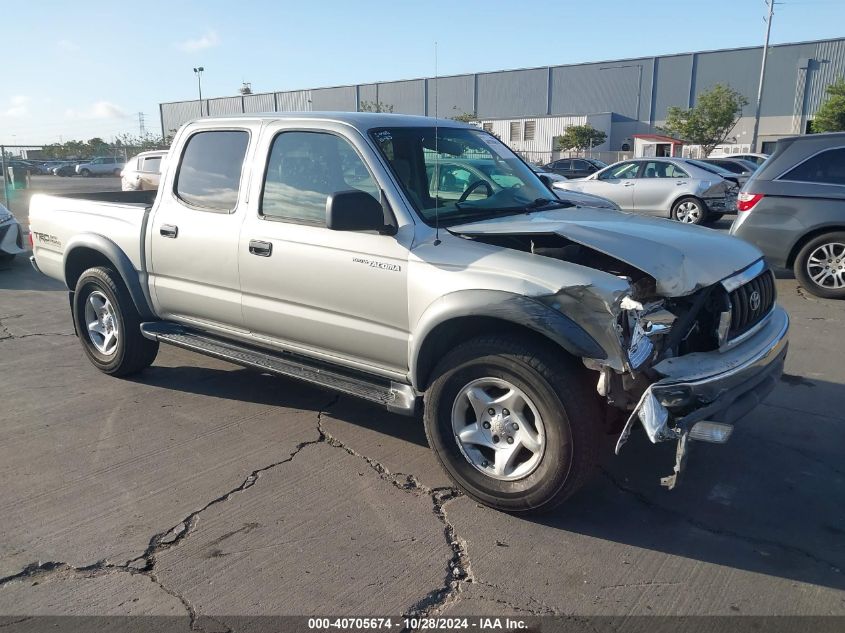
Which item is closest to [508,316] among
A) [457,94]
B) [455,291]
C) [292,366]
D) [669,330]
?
[455,291]

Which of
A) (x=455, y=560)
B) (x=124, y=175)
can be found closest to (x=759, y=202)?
(x=455, y=560)

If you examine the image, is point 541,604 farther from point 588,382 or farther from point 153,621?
point 153,621

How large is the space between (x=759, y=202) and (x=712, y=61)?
50657 millimetres

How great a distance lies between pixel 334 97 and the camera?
63.3m

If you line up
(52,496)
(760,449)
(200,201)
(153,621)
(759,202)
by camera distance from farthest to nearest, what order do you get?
(759,202), (200,201), (760,449), (52,496), (153,621)

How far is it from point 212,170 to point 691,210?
1246 centimetres

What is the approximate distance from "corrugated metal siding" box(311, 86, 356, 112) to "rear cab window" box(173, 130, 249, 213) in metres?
59.7

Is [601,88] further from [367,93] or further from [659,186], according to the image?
[659,186]

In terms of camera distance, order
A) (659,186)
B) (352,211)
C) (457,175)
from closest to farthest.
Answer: (352,211) < (457,175) < (659,186)

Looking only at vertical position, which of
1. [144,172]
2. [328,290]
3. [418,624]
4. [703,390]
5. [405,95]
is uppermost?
[405,95]

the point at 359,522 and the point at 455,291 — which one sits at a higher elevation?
the point at 455,291

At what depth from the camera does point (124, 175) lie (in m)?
17.8

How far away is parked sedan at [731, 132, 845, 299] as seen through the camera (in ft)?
26.2

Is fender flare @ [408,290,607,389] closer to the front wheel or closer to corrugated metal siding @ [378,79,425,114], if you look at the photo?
the front wheel
